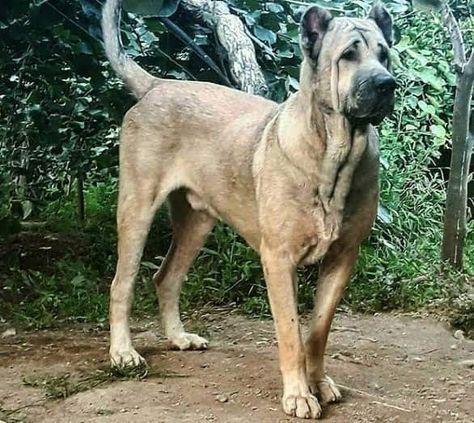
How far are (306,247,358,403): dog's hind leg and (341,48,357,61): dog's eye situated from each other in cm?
88

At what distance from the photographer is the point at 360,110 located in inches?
150

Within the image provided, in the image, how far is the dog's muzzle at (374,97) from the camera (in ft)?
12.3

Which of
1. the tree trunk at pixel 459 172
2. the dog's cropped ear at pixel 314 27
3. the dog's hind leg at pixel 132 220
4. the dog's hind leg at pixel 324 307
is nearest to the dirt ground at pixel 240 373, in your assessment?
the dog's hind leg at pixel 324 307

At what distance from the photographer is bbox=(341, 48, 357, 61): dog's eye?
154 inches

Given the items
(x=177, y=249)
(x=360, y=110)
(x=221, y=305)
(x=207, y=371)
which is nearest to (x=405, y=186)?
(x=221, y=305)

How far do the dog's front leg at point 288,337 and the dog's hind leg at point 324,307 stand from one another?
17cm

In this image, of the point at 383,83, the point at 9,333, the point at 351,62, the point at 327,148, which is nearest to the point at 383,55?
the point at 351,62

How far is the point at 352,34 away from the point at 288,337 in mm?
1279

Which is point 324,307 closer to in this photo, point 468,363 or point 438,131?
point 468,363

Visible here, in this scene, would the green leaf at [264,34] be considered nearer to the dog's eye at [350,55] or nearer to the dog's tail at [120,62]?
the dog's tail at [120,62]

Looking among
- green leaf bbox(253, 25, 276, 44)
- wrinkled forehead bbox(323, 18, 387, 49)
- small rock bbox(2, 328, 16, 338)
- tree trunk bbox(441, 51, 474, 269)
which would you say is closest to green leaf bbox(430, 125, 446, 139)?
tree trunk bbox(441, 51, 474, 269)

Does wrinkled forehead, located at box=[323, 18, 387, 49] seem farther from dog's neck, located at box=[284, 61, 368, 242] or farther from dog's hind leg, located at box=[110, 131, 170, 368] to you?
dog's hind leg, located at box=[110, 131, 170, 368]

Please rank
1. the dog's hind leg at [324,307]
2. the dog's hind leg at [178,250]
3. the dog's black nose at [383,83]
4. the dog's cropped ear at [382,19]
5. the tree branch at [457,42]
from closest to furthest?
1. the dog's black nose at [383,83]
2. the dog's cropped ear at [382,19]
3. the dog's hind leg at [324,307]
4. the dog's hind leg at [178,250]
5. the tree branch at [457,42]

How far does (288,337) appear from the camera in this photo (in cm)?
424
